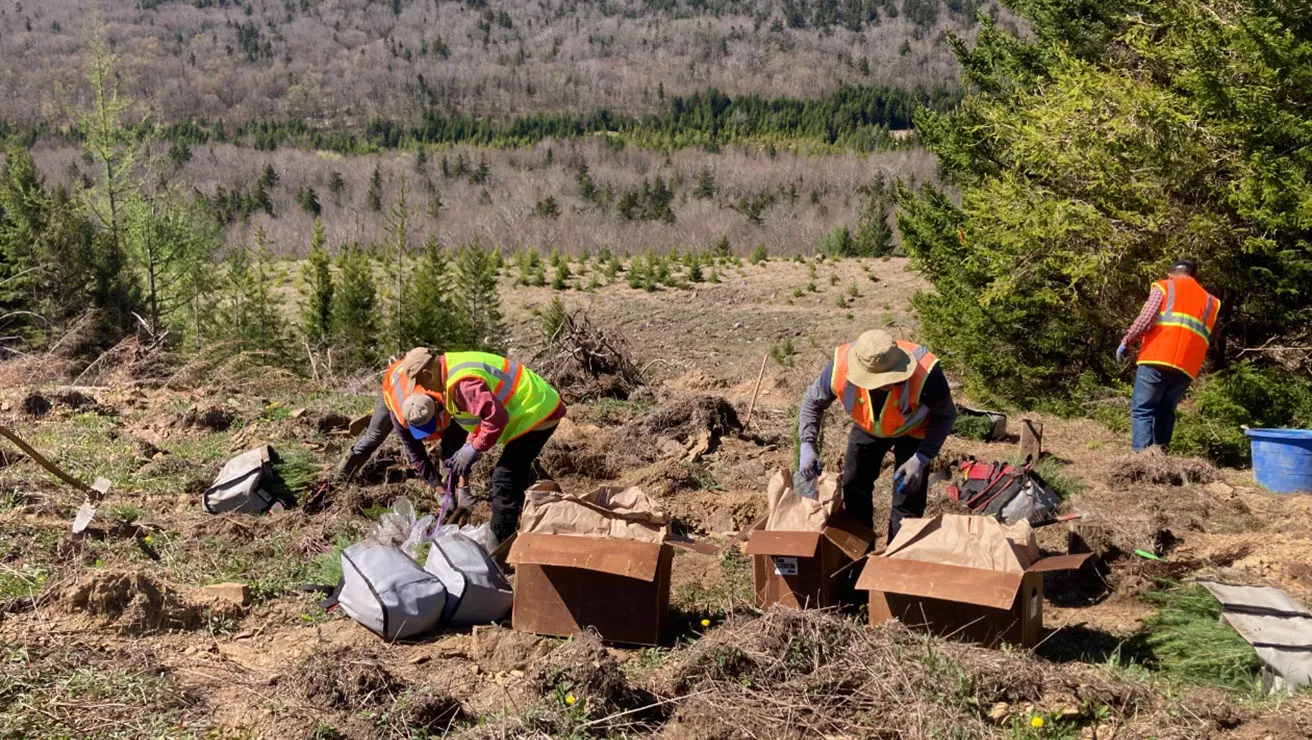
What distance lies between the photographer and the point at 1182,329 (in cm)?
734

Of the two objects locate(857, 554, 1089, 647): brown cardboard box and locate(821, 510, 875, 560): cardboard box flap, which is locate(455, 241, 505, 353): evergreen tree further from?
locate(857, 554, 1089, 647): brown cardboard box

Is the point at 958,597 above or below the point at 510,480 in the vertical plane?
above

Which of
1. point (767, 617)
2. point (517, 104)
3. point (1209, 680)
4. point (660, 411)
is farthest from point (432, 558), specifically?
point (517, 104)

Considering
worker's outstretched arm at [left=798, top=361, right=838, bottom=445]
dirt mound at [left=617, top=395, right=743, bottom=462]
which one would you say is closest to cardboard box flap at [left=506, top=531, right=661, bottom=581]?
worker's outstretched arm at [left=798, top=361, right=838, bottom=445]

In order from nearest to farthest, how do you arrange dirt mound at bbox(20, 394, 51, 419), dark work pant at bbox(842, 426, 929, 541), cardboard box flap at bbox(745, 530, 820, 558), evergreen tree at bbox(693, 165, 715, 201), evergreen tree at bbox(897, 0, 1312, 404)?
1. cardboard box flap at bbox(745, 530, 820, 558)
2. dark work pant at bbox(842, 426, 929, 541)
3. dirt mound at bbox(20, 394, 51, 419)
4. evergreen tree at bbox(897, 0, 1312, 404)
5. evergreen tree at bbox(693, 165, 715, 201)

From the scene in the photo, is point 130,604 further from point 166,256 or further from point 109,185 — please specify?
point 166,256

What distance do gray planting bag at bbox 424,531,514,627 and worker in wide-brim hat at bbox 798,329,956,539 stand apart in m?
1.56

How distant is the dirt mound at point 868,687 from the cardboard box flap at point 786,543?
39cm

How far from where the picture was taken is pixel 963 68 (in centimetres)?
1444

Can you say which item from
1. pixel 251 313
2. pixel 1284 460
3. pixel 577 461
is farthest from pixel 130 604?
pixel 251 313

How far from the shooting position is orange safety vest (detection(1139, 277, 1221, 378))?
7359 mm

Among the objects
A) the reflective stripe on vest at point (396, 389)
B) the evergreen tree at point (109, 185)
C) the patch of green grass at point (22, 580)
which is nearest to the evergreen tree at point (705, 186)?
the evergreen tree at point (109, 185)

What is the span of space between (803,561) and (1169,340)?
4300 millimetres

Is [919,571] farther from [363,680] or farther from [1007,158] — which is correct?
[1007,158]
